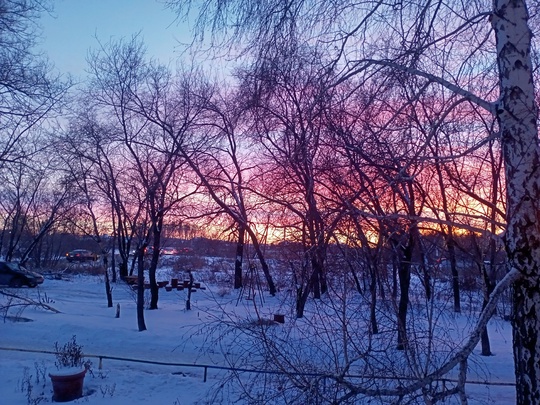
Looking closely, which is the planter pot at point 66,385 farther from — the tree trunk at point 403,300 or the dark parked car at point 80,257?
the dark parked car at point 80,257

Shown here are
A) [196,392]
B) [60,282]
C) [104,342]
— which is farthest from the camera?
[60,282]

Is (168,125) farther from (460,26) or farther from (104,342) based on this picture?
(460,26)

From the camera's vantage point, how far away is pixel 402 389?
4008mm

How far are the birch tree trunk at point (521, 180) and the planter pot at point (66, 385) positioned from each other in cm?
816

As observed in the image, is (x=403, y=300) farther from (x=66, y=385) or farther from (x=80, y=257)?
(x=80, y=257)

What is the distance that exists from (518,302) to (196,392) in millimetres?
8023

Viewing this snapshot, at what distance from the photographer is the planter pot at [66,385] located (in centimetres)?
967

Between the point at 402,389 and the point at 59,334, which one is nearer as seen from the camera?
the point at 402,389

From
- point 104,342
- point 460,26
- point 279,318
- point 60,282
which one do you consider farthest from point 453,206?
point 60,282

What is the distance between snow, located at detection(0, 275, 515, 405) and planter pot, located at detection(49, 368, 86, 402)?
0.20 meters

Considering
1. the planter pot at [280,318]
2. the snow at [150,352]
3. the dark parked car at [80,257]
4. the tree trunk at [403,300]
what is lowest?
the snow at [150,352]

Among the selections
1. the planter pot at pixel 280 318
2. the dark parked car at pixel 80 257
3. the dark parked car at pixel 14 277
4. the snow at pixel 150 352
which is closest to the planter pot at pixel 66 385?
the snow at pixel 150 352

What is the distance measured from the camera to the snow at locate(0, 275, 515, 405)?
879cm

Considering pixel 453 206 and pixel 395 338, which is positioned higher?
pixel 453 206
